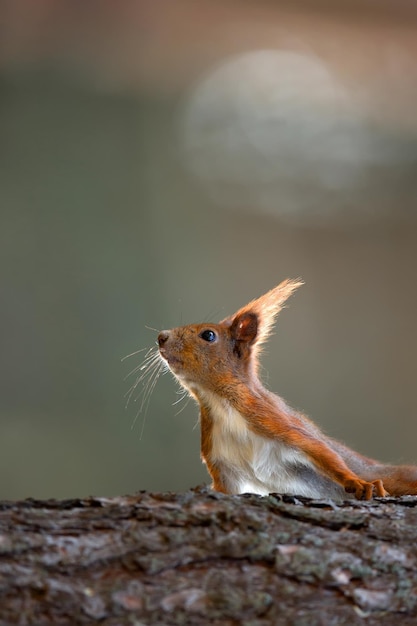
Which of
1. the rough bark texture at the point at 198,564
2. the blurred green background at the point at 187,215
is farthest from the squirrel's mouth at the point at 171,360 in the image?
the blurred green background at the point at 187,215

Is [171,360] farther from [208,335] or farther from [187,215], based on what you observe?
[187,215]

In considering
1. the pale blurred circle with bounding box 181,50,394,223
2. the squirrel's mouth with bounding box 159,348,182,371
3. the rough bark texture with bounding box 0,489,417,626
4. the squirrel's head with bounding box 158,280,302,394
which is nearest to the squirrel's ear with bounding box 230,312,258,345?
the squirrel's head with bounding box 158,280,302,394

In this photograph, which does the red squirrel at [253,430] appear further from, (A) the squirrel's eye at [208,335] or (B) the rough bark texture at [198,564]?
(B) the rough bark texture at [198,564]

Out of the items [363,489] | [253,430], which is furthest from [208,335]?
[363,489]

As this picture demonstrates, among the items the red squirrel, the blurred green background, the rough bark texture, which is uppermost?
the blurred green background

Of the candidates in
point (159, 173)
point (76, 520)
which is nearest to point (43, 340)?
point (159, 173)

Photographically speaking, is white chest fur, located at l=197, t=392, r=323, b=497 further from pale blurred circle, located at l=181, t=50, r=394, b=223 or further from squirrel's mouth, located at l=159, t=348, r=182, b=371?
pale blurred circle, located at l=181, t=50, r=394, b=223
